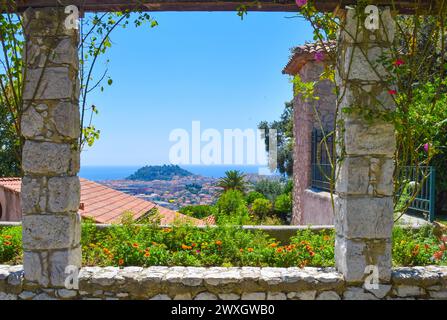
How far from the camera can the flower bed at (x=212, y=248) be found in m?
4.10

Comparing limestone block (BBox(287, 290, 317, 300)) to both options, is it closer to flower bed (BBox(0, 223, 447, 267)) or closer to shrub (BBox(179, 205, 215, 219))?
flower bed (BBox(0, 223, 447, 267))

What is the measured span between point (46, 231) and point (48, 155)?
2.14 ft

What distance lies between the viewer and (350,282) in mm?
3404

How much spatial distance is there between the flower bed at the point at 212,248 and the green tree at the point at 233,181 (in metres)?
12.6

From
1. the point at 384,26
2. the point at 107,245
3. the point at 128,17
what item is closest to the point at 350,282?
the point at 384,26

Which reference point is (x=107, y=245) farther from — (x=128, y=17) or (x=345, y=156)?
(x=345, y=156)

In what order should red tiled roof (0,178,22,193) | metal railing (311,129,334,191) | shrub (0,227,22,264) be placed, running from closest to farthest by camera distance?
shrub (0,227,22,264) → metal railing (311,129,334,191) → red tiled roof (0,178,22,193)

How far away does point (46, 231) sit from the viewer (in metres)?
3.41

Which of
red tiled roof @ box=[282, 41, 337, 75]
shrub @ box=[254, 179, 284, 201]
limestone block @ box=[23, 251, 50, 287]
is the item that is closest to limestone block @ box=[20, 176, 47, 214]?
limestone block @ box=[23, 251, 50, 287]

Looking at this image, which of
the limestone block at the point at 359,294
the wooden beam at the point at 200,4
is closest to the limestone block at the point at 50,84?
the wooden beam at the point at 200,4

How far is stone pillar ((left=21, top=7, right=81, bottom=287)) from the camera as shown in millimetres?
3406

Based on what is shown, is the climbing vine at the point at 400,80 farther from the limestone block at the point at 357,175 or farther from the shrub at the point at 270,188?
the shrub at the point at 270,188

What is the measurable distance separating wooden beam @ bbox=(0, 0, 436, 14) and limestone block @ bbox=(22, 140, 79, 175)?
1.22 m
